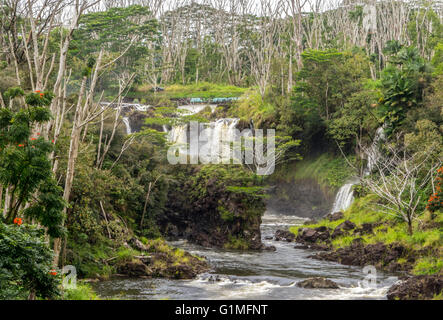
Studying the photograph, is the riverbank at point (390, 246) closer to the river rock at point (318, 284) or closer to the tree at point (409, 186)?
the tree at point (409, 186)

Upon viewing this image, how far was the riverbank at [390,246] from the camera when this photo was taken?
15.2m

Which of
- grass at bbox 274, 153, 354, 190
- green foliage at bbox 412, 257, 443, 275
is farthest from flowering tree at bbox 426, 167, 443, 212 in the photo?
grass at bbox 274, 153, 354, 190

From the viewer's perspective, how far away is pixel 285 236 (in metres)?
28.5

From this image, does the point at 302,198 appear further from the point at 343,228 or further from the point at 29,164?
the point at 29,164

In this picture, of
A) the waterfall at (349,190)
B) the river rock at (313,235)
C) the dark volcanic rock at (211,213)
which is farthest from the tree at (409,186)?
the dark volcanic rock at (211,213)

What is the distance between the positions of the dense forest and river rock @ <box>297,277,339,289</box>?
0.16 feet

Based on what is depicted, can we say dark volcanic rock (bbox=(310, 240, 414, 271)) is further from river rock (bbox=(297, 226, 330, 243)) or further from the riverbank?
river rock (bbox=(297, 226, 330, 243))

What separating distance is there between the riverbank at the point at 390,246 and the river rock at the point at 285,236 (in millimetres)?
503

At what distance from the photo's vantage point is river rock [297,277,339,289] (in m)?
16.5

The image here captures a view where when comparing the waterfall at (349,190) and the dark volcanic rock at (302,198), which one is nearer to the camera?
the waterfall at (349,190)

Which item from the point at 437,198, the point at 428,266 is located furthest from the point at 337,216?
the point at 428,266

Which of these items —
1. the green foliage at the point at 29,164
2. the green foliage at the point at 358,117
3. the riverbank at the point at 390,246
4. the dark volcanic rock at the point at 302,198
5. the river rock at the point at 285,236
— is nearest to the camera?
the green foliage at the point at 29,164

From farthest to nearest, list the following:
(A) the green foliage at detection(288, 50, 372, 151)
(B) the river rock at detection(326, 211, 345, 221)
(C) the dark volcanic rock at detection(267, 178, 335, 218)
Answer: (A) the green foliage at detection(288, 50, 372, 151) → (C) the dark volcanic rock at detection(267, 178, 335, 218) → (B) the river rock at detection(326, 211, 345, 221)

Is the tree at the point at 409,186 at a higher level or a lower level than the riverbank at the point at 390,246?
higher
